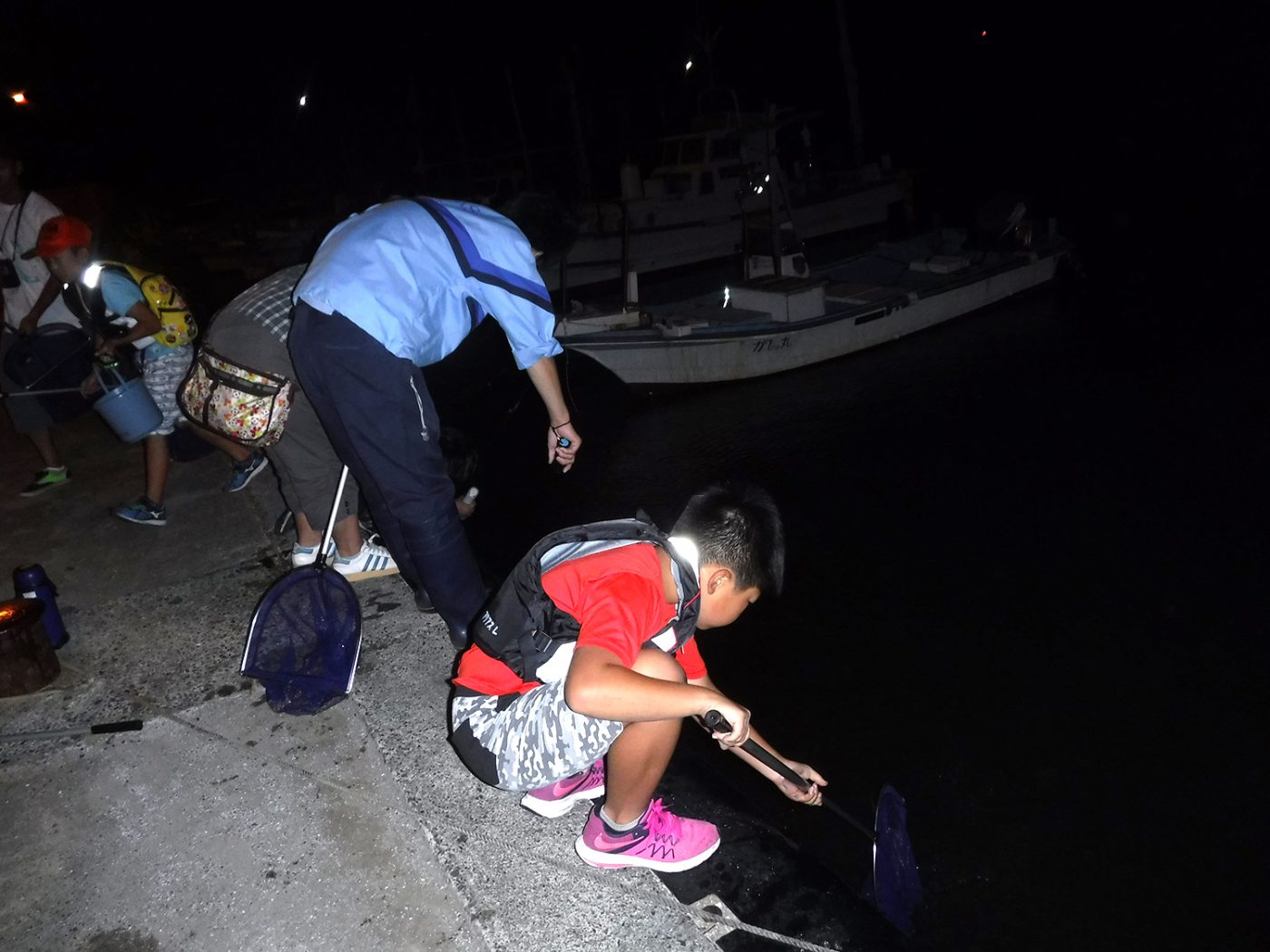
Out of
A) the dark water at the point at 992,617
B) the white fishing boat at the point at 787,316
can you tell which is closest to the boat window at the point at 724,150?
the white fishing boat at the point at 787,316

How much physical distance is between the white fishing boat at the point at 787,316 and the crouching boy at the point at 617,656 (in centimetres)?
762

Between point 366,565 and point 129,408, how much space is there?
1644 millimetres

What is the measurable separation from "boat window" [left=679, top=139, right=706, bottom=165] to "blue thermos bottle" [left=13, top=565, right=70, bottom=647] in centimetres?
1412

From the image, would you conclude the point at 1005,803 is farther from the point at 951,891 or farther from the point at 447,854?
the point at 447,854

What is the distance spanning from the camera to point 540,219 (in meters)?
2.79

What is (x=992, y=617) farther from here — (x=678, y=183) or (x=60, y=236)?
(x=678, y=183)

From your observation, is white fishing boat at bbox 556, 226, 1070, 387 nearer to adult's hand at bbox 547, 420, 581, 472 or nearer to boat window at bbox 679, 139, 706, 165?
boat window at bbox 679, 139, 706, 165

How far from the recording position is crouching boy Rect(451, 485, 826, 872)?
1.82 m

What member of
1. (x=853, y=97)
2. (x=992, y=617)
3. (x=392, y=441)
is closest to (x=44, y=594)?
(x=392, y=441)

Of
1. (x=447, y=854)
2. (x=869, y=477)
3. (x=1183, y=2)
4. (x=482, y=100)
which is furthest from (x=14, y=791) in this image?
(x=1183, y=2)

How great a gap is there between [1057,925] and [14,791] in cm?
367

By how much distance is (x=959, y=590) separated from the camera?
18.7ft

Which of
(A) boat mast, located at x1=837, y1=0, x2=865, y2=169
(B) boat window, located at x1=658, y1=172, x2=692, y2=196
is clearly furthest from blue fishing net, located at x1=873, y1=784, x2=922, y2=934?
(A) boat mast, located at x1=837, y1=0, x2=865, y2=169

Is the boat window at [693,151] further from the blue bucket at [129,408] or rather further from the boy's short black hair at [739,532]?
the boy's short black hair at [739,532]
